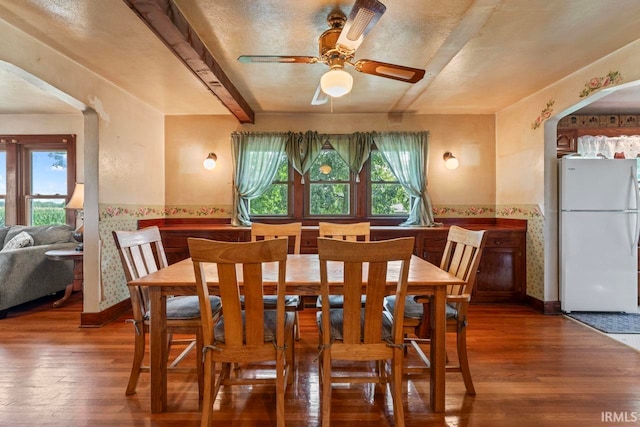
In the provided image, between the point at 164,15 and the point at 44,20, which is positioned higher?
the point at 44,20

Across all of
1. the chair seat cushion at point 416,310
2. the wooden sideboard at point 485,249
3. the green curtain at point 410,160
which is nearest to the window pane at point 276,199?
the wooden sideboard at point 485,249

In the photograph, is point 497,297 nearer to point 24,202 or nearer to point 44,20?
point 44,20

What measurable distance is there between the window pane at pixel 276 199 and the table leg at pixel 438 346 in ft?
9.63

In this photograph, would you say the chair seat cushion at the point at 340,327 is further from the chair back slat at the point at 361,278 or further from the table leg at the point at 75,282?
the table leg at the point at 75,282

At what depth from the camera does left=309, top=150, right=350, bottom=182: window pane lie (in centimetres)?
445

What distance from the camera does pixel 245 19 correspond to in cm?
215

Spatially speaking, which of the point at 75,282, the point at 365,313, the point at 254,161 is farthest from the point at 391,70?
the point at 75,282

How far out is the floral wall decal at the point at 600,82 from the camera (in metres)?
2.69

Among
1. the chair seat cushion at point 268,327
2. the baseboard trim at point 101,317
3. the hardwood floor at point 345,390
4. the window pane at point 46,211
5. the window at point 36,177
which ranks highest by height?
the window at point 36,177

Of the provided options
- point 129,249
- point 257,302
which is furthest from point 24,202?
point 257,302

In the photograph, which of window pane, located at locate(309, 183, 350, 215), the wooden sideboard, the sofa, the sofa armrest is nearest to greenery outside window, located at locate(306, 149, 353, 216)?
window pane, located at locate(309, 183, 350, 215)

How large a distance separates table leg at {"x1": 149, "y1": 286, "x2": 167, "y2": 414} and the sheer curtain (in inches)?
188

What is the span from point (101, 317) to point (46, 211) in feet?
8.39

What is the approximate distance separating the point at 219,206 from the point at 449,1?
11.4 feet
